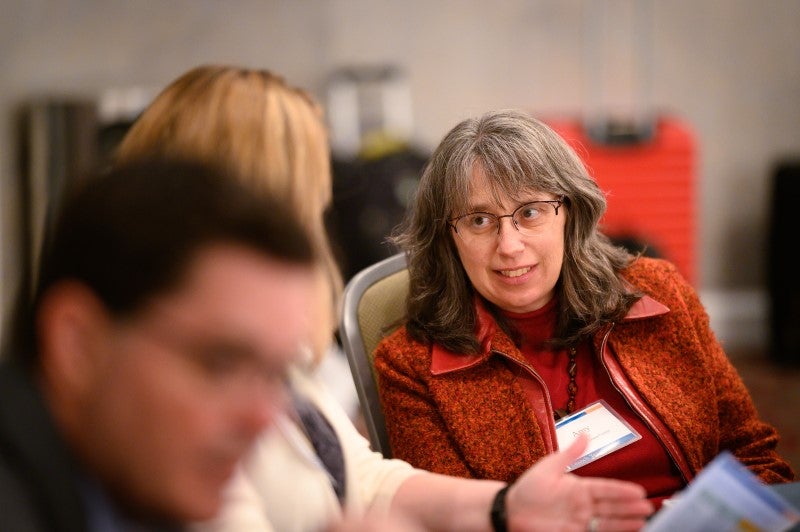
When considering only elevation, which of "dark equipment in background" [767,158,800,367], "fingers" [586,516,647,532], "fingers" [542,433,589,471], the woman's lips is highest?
the woman's lips

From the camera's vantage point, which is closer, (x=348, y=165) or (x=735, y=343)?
(x=348, y=165)

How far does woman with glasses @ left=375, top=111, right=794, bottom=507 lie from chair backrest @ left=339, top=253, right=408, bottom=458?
0.06m

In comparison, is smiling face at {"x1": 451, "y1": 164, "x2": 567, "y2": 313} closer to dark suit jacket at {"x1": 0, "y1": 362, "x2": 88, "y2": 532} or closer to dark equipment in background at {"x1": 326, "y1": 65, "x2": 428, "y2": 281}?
dark suit jacket at {"x1": 0, "y1": 362, "x2": 88, "y2": 532}

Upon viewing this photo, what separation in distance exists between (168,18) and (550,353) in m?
3.83

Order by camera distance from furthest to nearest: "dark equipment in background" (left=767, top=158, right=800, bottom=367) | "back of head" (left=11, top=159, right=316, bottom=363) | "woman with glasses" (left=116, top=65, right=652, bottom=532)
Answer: "dark equipment in background" (left=767, top=158, right=800, bottom=367) < "woman with glasses" (left=116, top=65, right=652, bottom=532) < "back of head" (left=11, top=159, right=316, bottom=363)

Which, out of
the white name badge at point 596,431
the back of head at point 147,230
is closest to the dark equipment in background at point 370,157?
the white name badge at point 596,431

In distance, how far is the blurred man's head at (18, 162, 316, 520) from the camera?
0.80 m

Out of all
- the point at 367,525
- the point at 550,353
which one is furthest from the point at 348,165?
the point at 367,525

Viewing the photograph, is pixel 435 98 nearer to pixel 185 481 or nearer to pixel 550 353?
pixel 550 353

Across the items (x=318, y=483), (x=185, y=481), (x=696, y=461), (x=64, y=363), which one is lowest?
(x=696, y=461)

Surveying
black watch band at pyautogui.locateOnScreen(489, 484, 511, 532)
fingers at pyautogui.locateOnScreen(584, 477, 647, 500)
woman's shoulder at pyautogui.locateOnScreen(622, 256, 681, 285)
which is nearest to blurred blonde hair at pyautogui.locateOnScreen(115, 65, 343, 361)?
black watch band at pyautogui.locateOnScreen(489, 484, 511, 532)

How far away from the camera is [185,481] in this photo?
81 cm

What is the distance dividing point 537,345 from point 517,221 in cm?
27

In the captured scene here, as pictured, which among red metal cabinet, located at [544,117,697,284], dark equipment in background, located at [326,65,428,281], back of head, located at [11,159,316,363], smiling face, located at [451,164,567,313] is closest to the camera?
back of head, located at [11,159,316,363]
